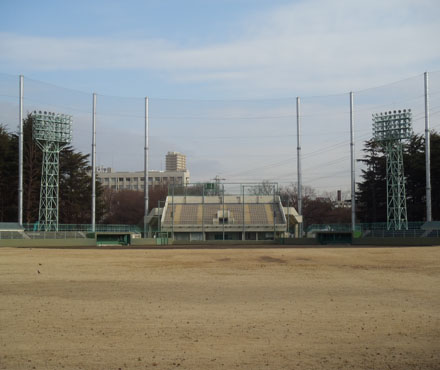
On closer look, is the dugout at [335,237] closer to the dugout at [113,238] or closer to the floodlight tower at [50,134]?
the dugout at [113,238]

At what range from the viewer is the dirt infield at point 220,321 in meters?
8.00

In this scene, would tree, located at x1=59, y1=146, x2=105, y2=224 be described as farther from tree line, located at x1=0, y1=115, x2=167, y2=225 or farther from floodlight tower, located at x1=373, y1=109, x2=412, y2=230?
floodlight tower, located at x1=373, y1=109, x2=412, y2=230

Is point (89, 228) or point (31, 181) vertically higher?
point (31, 181)

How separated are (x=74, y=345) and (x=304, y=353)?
11.9ft

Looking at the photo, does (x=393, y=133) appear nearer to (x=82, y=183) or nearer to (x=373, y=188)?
(x=373, y=188)

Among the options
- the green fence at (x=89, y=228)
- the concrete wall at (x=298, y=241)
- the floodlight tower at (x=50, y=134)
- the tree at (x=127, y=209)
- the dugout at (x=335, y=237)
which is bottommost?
the concrete wall at (x=298, y=241)

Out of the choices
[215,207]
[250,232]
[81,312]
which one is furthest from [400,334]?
[215,207]

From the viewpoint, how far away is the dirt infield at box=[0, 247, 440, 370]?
8.00 metres

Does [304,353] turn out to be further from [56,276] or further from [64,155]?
[64,155]

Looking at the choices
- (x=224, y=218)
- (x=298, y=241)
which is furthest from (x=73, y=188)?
(x=298, y=241)

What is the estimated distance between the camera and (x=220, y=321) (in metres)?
10.7

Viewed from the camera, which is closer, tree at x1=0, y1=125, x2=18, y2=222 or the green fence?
the green fence

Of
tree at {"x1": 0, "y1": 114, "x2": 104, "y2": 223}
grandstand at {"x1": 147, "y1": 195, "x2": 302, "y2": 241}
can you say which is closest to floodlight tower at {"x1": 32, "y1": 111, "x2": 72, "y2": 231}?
tree at {"x1": 0, "y1": 114, "x2": 104, "y2": 223}

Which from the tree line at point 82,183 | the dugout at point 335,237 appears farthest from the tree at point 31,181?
the dugout at point 335,237
